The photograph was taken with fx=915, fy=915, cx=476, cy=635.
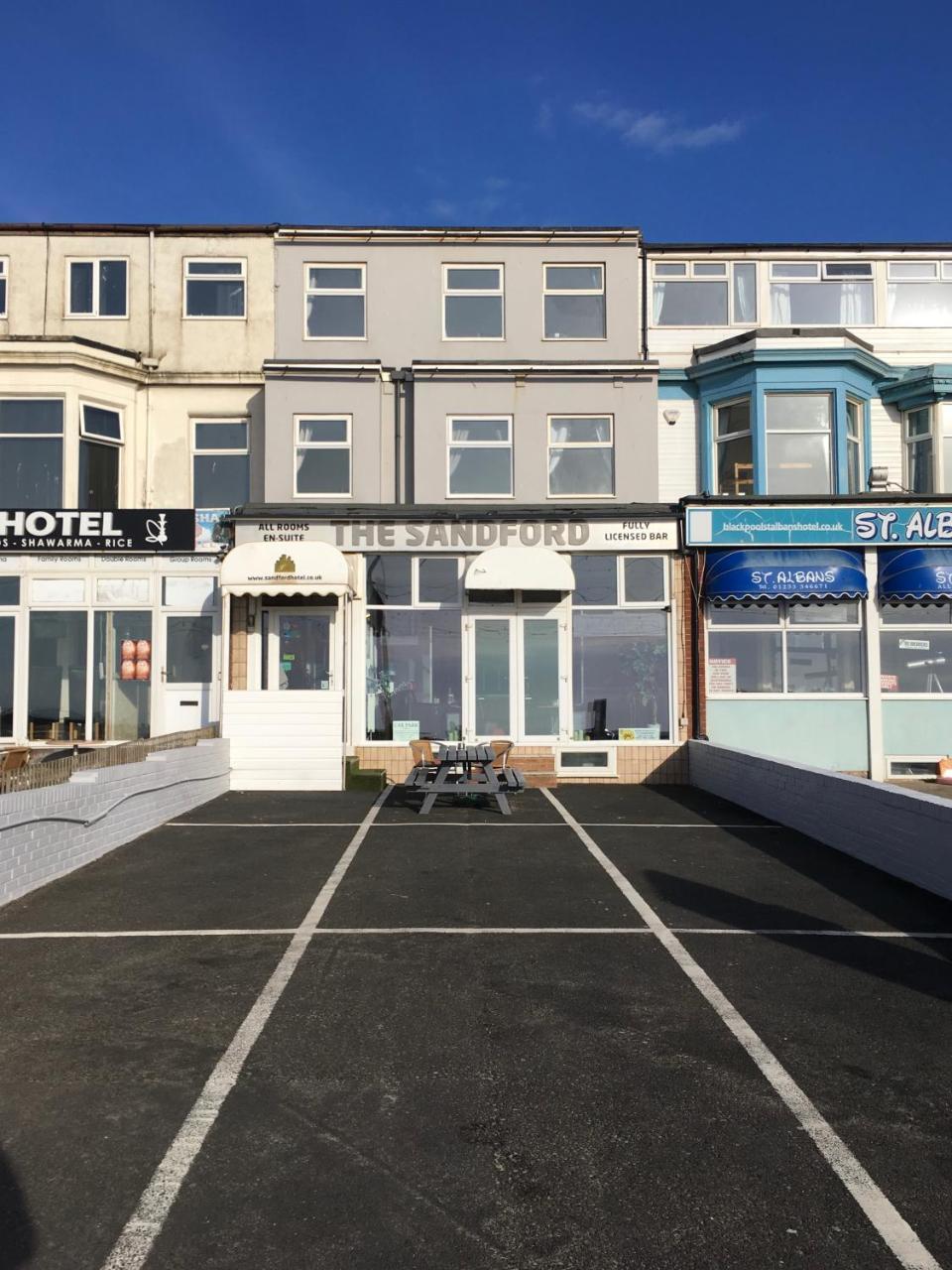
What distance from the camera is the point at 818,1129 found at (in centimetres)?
377

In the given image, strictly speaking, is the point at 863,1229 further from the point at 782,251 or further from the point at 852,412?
the point at 782,251

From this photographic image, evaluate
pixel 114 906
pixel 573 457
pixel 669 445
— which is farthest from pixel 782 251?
pixel 114 906

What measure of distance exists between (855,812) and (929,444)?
34.9 ft

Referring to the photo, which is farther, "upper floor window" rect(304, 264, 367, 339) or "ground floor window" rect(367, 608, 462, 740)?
"upper floor window" rect(304, 264, 367, 339)

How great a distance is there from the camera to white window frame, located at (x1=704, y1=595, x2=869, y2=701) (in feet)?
50.9

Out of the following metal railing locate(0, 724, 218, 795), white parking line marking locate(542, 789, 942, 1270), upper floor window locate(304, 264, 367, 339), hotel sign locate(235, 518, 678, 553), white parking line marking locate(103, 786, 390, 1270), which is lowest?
white parking line marking locate(542, 789, 942, 1270)

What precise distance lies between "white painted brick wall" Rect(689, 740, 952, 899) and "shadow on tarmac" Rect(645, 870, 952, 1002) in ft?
5.11

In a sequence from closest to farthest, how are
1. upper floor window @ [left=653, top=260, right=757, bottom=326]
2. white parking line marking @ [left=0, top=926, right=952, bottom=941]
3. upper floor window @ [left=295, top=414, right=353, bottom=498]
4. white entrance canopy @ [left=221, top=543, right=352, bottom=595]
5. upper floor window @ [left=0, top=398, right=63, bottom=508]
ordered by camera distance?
white parking line marking @ [left=0, top=926, right=952, bottom=941]
white entrance canopy @ [left=221, top=543, right=352, bottom=595]
upper floor window @ [left=0, top=398, right=63, bottom=508]
upper floor window @ [left=295, top=414, right=353, bottom=498]
upper floor window @ [left=653, top=260, right=757, bottom=326]

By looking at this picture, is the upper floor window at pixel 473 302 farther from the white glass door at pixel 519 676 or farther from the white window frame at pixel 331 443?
the white glass door at pixel 519 676

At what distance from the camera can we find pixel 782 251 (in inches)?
715

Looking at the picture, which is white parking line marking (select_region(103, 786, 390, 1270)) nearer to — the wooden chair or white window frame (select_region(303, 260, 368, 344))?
the wooden chair

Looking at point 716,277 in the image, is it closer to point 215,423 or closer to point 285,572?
point 215,423

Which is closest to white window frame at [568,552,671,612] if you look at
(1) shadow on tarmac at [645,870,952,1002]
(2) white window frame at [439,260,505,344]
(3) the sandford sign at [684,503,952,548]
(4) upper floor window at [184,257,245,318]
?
(3) the sandford sign at [684,503,952,548]

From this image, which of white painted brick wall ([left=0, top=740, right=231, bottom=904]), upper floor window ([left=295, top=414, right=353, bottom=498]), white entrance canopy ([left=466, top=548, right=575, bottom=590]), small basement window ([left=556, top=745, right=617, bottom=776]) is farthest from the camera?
upper floor window ([left=295, top=414, right=353, bottom=498])
